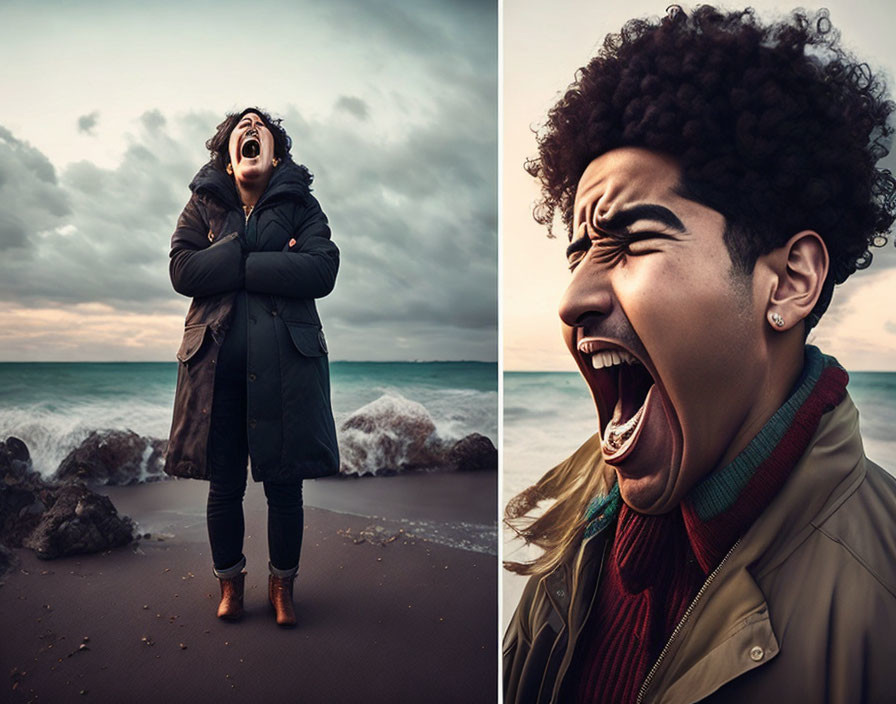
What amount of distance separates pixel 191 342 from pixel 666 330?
1.43m

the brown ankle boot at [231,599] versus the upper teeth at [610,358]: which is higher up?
the upper teeth at [610,358]

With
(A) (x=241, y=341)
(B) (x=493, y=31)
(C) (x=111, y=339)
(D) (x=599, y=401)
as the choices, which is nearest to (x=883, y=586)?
(D) (x=599, y=401)

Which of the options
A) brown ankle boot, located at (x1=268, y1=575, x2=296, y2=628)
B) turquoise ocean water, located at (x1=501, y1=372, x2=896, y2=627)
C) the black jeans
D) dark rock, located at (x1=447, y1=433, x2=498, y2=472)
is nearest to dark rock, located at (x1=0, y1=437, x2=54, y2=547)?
the black jeans

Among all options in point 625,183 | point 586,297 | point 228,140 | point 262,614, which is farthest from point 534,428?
point 228,140

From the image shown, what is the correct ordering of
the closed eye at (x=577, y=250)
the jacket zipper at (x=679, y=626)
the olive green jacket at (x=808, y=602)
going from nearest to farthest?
the olive green jacket at (x=808, y=602) → the jacket zipper at (x=679, y=626) → the closed eye at (x=577, y=250)

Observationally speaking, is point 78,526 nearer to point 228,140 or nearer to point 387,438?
point 387,438

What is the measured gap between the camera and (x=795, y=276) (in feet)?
5.96

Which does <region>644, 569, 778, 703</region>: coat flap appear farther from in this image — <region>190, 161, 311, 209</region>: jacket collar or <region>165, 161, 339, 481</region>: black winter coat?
<region>190, 161, 311, 209</region>: jacket collar

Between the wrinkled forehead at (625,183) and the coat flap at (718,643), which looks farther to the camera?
the wrinkled forehead at (625,183)

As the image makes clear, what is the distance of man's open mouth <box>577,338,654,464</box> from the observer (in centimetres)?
190

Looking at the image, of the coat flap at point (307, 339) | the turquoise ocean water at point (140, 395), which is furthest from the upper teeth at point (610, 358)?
the coat flap at point (307, 339)

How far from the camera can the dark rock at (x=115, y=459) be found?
7.21ft

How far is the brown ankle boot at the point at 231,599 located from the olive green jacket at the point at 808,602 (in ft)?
4.03

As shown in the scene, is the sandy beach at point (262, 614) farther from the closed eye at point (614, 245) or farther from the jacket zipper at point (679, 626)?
the closed eye at point (614, 245)
